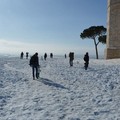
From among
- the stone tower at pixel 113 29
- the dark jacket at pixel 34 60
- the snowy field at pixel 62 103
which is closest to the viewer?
the snowy field at pixel 62 103

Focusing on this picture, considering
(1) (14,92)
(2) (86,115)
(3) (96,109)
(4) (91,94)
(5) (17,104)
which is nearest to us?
(2) (86,115)

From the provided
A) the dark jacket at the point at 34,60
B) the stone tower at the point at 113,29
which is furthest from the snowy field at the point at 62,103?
the stone tower at the point at 113,29

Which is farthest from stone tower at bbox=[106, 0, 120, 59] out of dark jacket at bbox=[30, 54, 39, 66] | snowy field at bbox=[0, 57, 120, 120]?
snowy field at bbox=[0, 57, 120, 120]

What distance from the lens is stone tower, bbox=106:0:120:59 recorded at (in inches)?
1437

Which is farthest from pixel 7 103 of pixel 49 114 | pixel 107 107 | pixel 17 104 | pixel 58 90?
pixel 107 107

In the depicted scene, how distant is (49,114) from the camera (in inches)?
320

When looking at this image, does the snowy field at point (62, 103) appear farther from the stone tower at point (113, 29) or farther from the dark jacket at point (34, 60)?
the stone tower at point (113, 29)

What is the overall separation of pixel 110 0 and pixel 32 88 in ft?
92.3

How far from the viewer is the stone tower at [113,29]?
1437 inches

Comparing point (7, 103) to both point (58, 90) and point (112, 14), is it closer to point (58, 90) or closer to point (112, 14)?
point (58, 90)

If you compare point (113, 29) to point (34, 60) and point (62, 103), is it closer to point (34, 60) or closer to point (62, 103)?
point (34, 60)

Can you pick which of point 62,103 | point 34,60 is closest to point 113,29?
point 34,60

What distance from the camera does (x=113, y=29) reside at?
37.4m

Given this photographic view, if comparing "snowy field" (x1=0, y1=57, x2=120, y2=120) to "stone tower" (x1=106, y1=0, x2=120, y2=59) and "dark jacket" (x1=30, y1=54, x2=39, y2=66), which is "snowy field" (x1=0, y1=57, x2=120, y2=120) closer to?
"dark jacket" (x1=30, y1=54, x2=39, y2=66)
